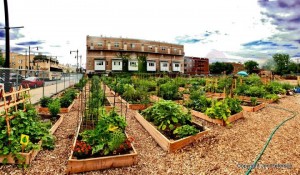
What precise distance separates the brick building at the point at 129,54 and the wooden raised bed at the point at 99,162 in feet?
136

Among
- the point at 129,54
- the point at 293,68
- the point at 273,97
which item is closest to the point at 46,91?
the point at 273,97

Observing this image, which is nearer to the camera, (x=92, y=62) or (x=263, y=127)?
(x=263, y=127)

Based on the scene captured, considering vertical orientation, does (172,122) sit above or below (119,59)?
below

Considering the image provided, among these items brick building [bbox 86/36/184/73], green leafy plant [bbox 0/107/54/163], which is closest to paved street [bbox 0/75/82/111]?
green leafy plant [bbox 0/107/54/163]

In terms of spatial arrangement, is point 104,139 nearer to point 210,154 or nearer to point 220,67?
point 210,154

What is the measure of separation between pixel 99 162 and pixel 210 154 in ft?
6.89

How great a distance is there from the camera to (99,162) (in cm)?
338

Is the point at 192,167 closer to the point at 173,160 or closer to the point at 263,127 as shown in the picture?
the point at 173,160

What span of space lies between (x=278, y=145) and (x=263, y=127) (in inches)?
55.4

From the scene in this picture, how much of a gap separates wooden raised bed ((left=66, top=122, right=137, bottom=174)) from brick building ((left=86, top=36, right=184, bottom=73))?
41571 mm

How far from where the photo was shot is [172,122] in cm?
516

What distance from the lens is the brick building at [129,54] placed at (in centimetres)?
4388

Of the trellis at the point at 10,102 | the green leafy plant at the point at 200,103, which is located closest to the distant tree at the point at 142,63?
the green leafy plant at the point at 200,103

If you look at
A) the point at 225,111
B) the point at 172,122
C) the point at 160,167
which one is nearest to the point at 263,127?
the point at 225,111
